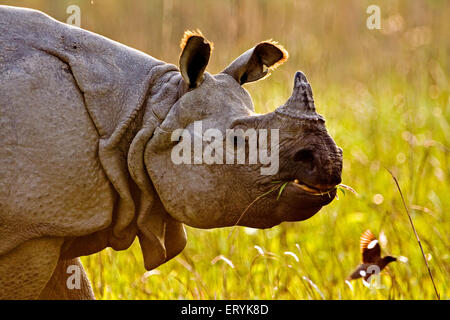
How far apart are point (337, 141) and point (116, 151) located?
3.76 meters

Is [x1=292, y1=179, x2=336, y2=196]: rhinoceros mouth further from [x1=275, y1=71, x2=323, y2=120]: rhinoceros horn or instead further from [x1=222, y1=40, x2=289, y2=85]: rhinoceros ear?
[x1=222, y1=40, x2=289, y2=85]: rhinoceros ear

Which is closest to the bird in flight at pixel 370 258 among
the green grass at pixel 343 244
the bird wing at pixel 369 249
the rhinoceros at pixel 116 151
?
the bird wing at pixel 369 249

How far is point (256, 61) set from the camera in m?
3.41

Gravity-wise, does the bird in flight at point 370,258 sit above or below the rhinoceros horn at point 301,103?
below

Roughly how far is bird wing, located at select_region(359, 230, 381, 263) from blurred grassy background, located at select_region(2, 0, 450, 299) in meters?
0.29

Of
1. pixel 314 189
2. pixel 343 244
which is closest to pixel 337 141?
pixel 343 244

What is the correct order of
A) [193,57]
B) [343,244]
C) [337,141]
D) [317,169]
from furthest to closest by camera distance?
1. [337,141]
2. [343,244]
3. [193,57]
4. [317,169]

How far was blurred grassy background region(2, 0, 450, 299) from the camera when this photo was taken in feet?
14.9

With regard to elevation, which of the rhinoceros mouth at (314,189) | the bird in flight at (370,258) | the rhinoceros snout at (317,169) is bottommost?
the bird in flight at (370,258)

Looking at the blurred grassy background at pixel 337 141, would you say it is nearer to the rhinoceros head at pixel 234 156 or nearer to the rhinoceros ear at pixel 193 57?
the rhinoceros head at pixel 234 156

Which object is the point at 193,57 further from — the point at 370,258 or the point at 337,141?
the point at 337,141

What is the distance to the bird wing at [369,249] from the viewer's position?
3.38 metres

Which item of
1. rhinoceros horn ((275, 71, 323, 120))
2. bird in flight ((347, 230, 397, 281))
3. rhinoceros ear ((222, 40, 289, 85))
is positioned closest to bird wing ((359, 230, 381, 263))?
bird in flight ((347, 230, 397, 281))
